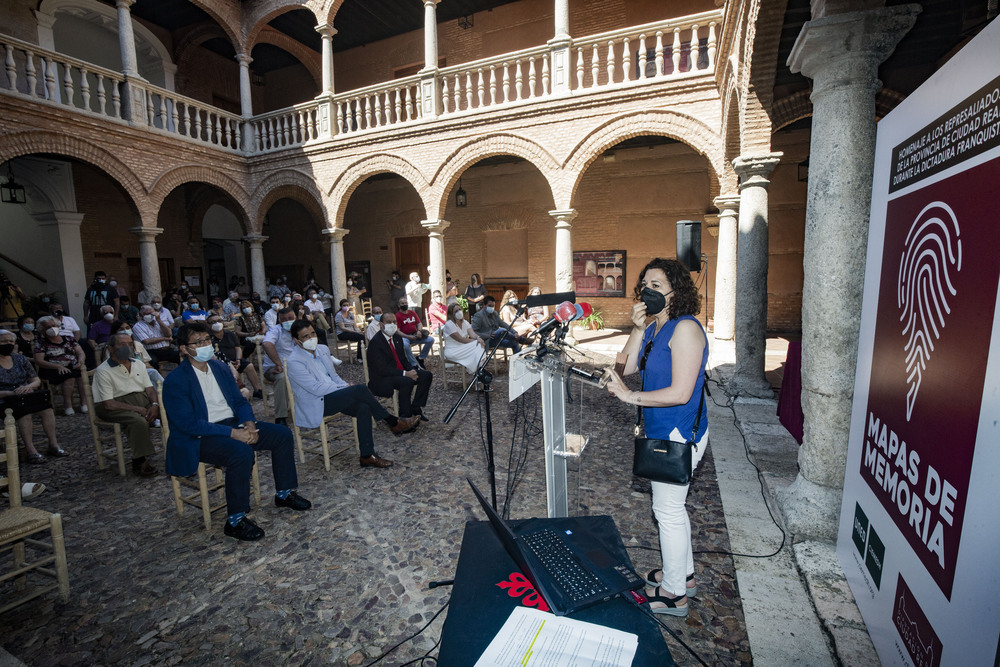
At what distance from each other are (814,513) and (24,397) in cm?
649

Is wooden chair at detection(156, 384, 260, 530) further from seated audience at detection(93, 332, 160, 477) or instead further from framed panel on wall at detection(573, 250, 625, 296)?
framed panel on wall at detection(573, 250, 625, 296)

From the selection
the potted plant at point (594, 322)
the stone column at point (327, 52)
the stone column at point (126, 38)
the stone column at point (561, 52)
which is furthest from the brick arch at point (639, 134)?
→ the stone column at point (126, 38)

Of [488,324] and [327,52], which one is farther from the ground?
[327,52]

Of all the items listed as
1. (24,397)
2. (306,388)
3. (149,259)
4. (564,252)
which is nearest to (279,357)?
(306,388)

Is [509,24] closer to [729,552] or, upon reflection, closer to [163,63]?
[163,63]

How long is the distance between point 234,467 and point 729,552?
3.13 meters

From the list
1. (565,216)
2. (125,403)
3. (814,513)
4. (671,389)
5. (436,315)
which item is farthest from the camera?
(565,216)

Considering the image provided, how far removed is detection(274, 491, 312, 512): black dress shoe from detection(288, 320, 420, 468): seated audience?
2.39 feet

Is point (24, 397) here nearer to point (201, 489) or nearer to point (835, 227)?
point (201, 489)

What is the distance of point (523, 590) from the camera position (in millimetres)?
1447

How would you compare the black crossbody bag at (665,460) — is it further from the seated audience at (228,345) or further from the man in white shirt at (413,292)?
the man in white shirt at (413,292)

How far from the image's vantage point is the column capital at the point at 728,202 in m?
8.10

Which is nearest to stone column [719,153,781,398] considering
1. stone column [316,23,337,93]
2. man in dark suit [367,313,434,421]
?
man in dark suit [367,313,434,421]

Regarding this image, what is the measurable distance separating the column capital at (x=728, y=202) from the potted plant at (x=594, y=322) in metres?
4.74
